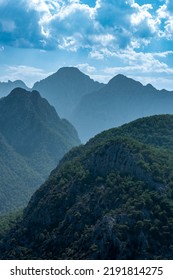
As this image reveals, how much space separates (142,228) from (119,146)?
28.5 m

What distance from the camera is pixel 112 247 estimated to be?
251ft

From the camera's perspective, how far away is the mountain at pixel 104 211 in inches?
3039

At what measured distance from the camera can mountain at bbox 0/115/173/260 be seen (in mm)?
77188

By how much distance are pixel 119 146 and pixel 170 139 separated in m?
33.5

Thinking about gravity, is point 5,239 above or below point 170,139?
below

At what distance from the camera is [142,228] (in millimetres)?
78188

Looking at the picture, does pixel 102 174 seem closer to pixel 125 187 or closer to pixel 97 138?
pixel 125 187

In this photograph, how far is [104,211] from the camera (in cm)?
8775

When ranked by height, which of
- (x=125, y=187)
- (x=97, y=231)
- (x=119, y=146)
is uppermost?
(x=119, y=146)
